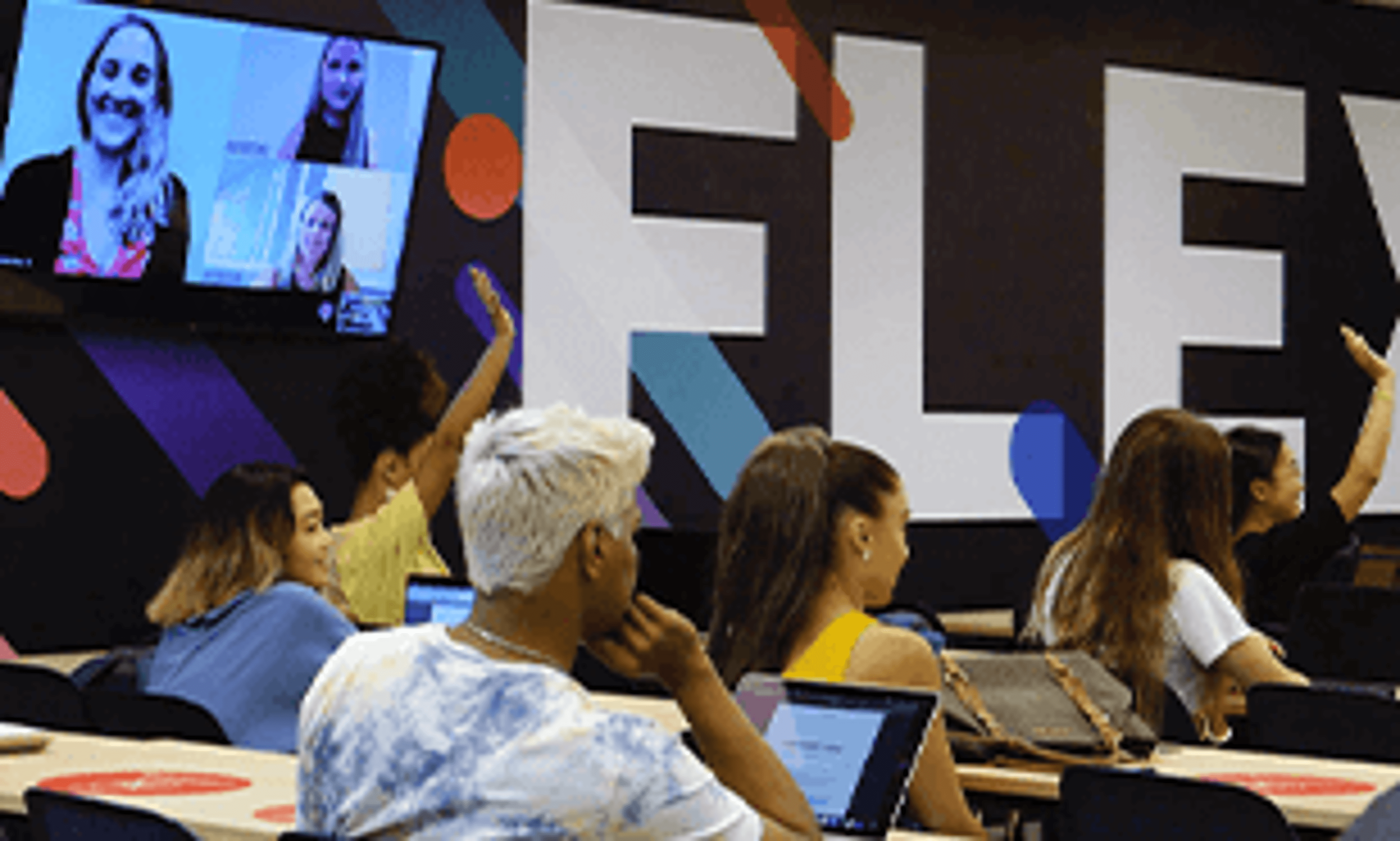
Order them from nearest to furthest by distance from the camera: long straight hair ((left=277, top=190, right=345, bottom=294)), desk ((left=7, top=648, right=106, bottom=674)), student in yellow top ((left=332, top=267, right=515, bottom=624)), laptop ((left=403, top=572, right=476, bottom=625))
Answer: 1. laptop ((left=403, top=572, right=476, bottom=625))
2. student in yellow top ((left=332, top=267, right=515, bottom=624))
3. desk ((left=7, top=648, right=106, bottom=674))
4. long straight hair ((left=277, top=190, right=345, bottom=294))

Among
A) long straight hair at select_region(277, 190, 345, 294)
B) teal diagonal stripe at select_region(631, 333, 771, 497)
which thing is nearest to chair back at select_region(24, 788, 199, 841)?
long straight hair at select_region(277, 190, 345, 294)

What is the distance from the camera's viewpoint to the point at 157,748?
347 cm

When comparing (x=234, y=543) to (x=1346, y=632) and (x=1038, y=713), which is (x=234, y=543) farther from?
(x=1346, y=632)

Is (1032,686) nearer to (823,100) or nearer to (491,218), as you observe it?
(491,218)

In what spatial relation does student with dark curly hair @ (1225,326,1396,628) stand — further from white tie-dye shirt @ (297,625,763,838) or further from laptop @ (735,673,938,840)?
white tie-dye shirt @ (297,625,763,838)

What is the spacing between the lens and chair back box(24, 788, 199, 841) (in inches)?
78.5

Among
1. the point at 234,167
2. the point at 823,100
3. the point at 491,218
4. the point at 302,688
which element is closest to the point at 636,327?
the point at 491,218

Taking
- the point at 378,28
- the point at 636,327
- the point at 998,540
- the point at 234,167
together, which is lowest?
the point at 998,540

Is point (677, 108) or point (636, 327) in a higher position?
point (677, 108)

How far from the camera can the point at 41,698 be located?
3.78 m

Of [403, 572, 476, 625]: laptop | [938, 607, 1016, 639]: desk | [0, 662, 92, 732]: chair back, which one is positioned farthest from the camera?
[938, 607, 1016, 639]: desk

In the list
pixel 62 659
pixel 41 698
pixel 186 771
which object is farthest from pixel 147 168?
pixel 186 771

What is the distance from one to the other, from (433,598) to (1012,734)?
5.51ft

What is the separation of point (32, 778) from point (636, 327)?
13.0 feet
